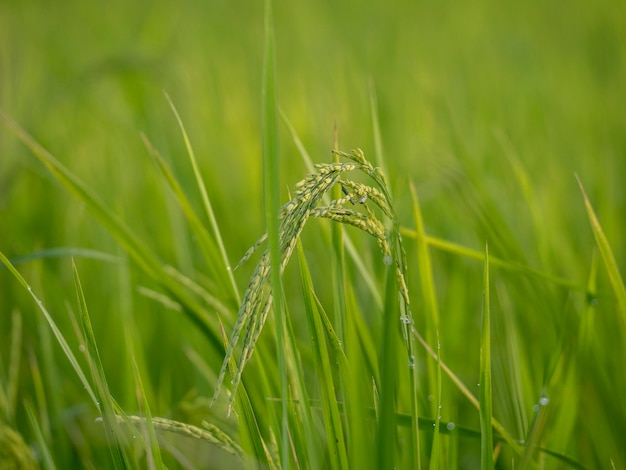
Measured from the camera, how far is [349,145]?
194cm

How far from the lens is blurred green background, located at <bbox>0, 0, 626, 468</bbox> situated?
1027mm

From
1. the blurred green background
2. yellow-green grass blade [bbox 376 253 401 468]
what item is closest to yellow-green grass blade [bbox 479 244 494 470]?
yellow-green grass blade [bbox 376 253 401 468]

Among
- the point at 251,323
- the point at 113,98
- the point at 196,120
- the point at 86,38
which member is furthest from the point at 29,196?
the point at 86,38

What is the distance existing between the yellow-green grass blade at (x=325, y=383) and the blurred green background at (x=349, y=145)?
37 cm

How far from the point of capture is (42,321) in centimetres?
99

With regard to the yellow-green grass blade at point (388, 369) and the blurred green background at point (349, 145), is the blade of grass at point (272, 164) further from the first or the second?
the blurred green background at point (349, 145)

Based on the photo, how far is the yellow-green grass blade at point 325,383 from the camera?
54 cm

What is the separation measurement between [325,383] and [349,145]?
4.78 ft

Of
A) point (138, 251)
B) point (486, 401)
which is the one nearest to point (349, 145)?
point (138, 251)

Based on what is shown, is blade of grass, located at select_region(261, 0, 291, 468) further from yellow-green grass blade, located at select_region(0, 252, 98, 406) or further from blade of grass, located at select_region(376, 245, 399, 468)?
yellow-green grass blade, located at select_region(0, 252, 98, 406)

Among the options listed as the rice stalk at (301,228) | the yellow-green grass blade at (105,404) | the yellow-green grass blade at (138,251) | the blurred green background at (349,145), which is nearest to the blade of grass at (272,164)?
the rice stalk at (301,228)

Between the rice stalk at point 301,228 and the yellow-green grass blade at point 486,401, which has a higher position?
the rice stalk at point 301,228

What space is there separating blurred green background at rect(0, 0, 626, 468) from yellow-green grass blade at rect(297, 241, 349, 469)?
1.22 ft

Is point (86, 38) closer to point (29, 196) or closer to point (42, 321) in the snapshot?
point (29, 196)
